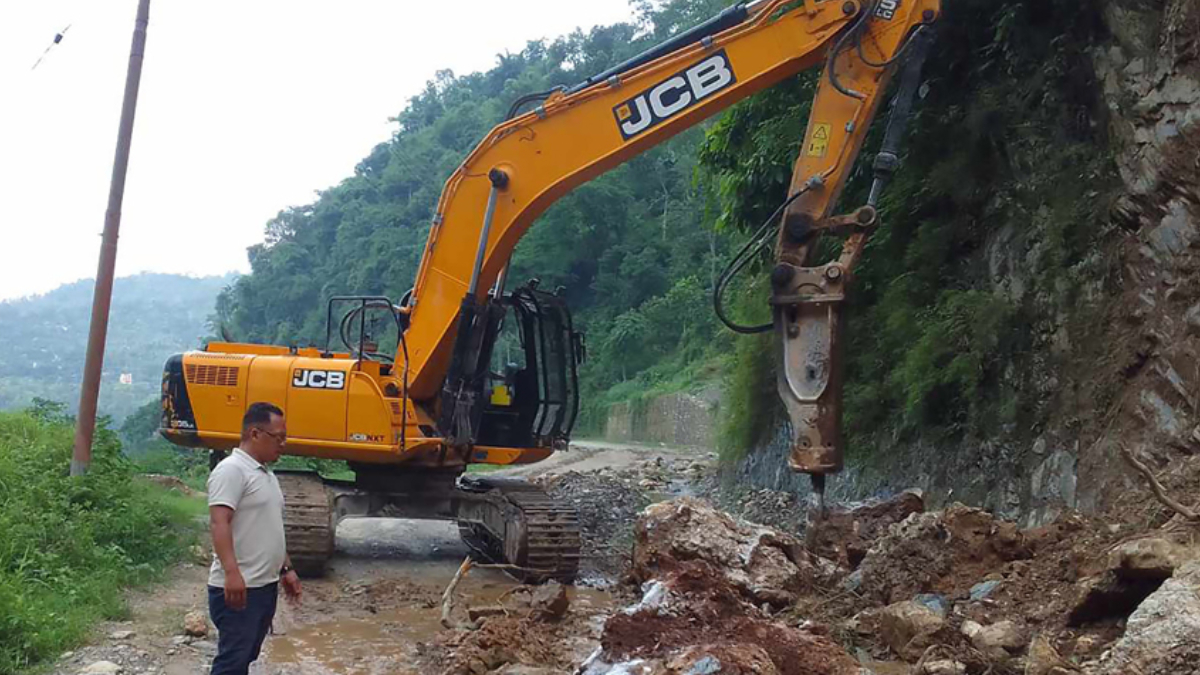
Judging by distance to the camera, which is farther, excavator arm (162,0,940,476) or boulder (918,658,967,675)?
excavator arm (162,0,940,476)

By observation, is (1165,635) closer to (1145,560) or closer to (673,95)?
(1145,560)

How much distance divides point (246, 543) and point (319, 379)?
4.43 m

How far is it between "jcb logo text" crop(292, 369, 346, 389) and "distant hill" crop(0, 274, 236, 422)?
151 ft

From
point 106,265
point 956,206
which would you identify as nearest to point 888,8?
point 956,206

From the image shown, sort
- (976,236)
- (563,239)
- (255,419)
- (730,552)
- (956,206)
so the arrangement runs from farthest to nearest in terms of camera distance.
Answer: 1. (563,239)
2. (956,206)
3. (976,236)
4. (730,552)
5. (255,419)

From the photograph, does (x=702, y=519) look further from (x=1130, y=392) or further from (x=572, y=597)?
(x=1130, y=392)

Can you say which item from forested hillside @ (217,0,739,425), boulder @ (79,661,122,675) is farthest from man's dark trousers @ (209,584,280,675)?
forested hillside @ (217,0,739,425)

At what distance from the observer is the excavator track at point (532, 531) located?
8836 millimetres

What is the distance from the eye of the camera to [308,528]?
28.7ft

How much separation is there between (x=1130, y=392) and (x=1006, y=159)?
298 cm

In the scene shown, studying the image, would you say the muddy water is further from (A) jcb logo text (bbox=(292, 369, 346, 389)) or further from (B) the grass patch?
(A) jcb logo text (bbox=(292, 369, 346, 389))

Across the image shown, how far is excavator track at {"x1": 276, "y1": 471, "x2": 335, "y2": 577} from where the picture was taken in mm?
8703

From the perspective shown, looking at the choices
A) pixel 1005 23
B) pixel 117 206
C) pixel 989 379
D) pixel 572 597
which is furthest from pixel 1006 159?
pixel 117 206

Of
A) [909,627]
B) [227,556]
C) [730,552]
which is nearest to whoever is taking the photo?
[227,556]
